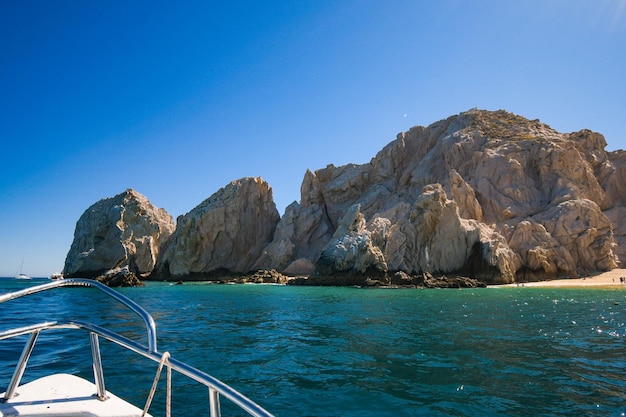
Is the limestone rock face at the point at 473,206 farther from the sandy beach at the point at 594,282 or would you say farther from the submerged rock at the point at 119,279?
the submerged rock at the point at 119,279

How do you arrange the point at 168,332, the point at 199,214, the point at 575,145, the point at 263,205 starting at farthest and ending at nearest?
the point at 263,205, the point at 199,214, the point at 575,145, the point at 168,332

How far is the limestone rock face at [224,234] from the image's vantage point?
3223 inches

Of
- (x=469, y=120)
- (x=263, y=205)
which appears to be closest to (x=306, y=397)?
(x=263, y=205)

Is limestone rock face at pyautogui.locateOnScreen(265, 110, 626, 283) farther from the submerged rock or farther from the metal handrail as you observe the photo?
the metal handrail

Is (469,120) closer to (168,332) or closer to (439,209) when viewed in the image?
→ (439,209)

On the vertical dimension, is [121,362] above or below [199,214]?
below

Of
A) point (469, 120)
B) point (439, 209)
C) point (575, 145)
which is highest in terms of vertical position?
point (469, 120)

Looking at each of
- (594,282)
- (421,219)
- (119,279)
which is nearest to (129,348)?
(119,279)

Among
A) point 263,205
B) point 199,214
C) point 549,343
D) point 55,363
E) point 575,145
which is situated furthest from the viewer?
point 263,205

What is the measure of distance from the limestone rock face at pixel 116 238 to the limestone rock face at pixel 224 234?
14.3 ft

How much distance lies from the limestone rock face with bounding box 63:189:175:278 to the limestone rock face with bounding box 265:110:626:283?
29166mm

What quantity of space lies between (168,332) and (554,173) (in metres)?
75.1

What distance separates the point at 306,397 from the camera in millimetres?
8320

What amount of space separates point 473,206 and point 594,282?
2150 cm
